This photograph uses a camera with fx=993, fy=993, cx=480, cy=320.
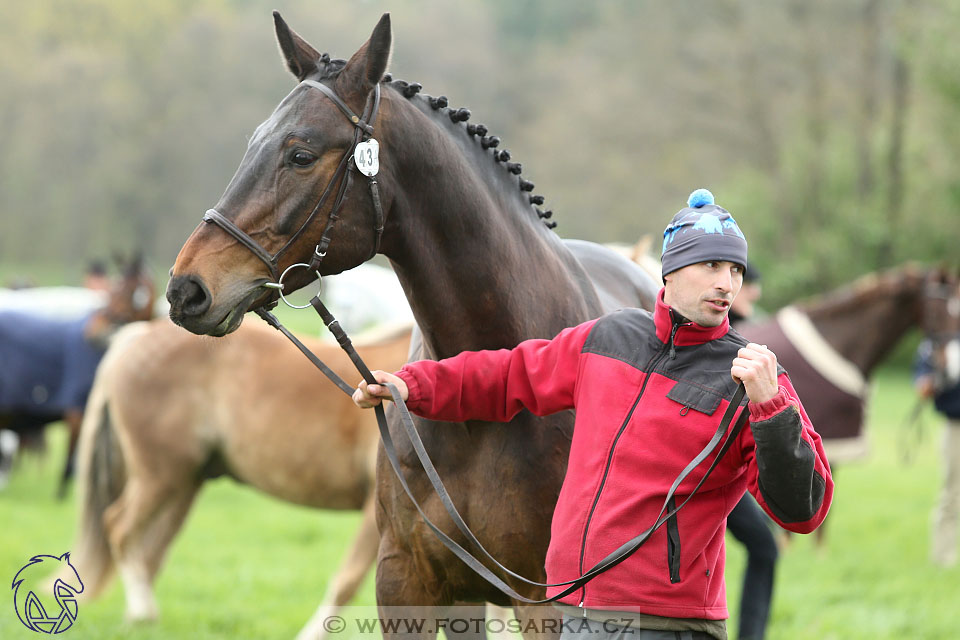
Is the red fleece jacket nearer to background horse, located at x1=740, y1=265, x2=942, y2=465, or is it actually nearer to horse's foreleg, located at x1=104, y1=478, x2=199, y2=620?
horse's foreleg, located at x1=104, y1=478, x2=199, y2=620

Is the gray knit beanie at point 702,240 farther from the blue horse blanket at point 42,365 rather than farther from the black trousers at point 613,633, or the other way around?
the blue horse blanket at point 42,365

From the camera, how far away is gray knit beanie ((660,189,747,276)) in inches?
94.0

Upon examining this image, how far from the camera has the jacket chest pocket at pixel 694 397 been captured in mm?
2359

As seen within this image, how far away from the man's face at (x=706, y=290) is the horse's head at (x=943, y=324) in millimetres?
6111

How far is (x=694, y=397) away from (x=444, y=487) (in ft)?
2.66

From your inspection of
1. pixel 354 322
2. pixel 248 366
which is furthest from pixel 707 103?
pixel 248 366

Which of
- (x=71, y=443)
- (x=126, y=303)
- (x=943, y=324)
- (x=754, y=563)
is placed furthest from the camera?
(x=126, y=303)

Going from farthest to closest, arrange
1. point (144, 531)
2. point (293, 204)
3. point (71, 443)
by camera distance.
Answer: point (71, 443), point (144, 531), point (293, 204)

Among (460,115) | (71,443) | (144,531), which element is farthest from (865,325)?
(71,443)

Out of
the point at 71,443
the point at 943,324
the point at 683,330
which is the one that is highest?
the point at 943,324

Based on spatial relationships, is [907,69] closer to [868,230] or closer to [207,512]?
[868,230]

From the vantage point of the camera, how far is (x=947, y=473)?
7910 mm

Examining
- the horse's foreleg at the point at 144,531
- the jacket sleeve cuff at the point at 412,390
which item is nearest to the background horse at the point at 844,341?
the horse's foreleg at the point at 144,531

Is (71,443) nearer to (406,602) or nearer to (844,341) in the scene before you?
(844,341)
